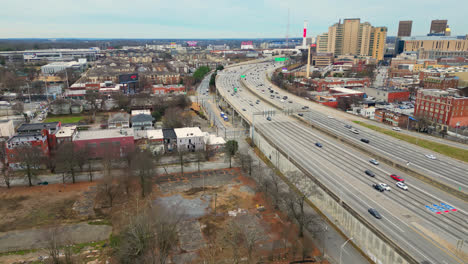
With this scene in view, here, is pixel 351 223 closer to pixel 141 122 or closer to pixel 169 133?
pixel 169 133

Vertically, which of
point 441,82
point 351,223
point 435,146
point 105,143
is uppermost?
point 441,82

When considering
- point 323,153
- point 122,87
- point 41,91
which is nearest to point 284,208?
point 323,153

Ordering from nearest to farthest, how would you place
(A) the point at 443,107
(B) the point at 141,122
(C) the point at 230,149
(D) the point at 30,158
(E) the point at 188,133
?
(D) the point at 30,158
(C) the point at 230,149
(E) the point at 188,133
(B) the point at 141,122
(A) the point at 443,107

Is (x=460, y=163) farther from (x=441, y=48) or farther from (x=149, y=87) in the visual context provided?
(x=441, y=48)

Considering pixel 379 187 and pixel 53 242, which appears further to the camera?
pixel 379 187

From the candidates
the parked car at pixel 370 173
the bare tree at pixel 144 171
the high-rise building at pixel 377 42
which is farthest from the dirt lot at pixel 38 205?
the high-rise building at pixel 377 42

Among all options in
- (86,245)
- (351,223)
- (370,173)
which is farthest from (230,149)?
(86,245)

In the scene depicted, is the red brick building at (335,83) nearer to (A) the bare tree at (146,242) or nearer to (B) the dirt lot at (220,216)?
(B) the dirt lot at (220,216)

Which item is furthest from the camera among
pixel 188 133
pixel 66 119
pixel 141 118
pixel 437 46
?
pixel 437 46

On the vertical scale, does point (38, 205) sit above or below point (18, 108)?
below
